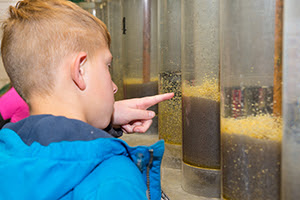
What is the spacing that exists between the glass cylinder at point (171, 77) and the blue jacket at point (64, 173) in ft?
4.66

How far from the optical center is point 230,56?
3.55 feet

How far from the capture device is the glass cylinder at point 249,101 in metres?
0.98

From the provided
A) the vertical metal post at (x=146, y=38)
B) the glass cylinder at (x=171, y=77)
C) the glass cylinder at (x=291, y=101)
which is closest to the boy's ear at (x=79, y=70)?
the glass cylinder at (x=291, y=101)

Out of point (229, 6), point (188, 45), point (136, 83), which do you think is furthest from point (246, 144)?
point (136, 83)

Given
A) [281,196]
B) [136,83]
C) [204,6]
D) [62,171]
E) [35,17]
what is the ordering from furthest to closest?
[136,83] → [204,6] → [281,196] → [35,17] → [62,171]

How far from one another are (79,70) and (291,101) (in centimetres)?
61

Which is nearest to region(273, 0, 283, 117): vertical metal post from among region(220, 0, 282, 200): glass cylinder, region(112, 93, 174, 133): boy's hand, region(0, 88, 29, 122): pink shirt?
region(220, 0, 282, 200): glass cylinder

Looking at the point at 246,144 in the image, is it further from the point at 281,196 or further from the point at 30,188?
the point at 30,188

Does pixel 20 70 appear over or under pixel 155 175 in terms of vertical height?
over

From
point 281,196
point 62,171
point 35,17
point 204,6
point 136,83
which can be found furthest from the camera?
point 136,83

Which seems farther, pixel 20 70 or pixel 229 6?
pixel 229 6

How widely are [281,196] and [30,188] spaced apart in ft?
2.55

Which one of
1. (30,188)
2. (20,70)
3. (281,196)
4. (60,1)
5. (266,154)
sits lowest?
(281,196)

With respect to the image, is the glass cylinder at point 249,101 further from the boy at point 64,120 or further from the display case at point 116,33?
the display case at point 116,33
